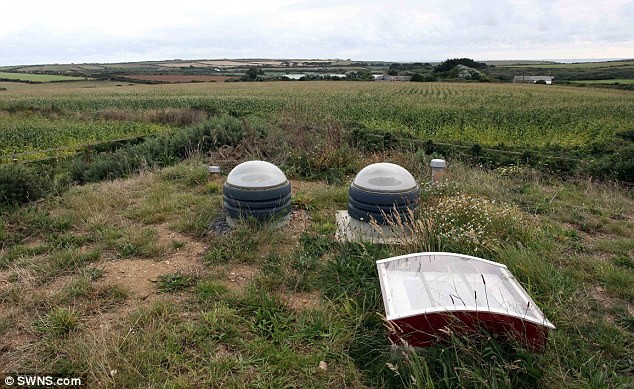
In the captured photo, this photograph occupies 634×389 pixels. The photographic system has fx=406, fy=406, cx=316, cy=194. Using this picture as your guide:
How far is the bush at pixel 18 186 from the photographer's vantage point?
6113 millimetres

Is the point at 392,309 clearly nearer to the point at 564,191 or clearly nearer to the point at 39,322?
the point at 39,322

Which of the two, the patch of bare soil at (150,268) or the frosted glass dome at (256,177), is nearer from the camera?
the patch of bare soil at (150,268)

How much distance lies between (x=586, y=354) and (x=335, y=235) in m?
2.79

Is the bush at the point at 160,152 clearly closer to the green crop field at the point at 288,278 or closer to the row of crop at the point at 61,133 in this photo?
the green crop field at the point at 288,278

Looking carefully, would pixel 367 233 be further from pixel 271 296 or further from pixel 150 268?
pixel 150 268

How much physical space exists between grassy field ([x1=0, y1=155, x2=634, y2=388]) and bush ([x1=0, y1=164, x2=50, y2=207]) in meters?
0.38

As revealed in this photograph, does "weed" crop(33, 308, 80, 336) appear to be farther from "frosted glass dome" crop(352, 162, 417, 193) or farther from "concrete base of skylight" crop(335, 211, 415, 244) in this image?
"frosted glass dome" crop(352, 162, 417, 193)

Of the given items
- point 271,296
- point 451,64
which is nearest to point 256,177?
point 271,296

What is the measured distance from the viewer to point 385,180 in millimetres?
4949

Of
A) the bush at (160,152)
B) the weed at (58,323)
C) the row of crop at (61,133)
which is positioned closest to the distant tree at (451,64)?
the row of crop at (61,133)

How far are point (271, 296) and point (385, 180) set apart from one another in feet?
6.76

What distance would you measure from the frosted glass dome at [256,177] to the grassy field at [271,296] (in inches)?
22.4

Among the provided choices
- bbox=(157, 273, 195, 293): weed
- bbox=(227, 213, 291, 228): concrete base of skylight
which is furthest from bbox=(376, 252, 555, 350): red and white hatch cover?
bbox=(227, 213, 291, 228): concrete base of skylight

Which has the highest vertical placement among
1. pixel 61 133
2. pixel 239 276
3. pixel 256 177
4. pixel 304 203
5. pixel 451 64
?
pixel 451 64
